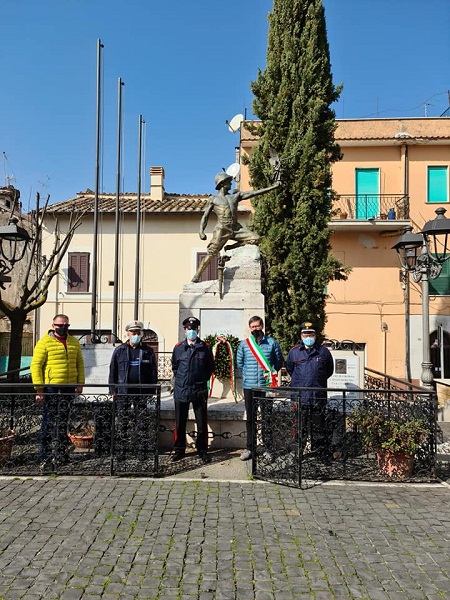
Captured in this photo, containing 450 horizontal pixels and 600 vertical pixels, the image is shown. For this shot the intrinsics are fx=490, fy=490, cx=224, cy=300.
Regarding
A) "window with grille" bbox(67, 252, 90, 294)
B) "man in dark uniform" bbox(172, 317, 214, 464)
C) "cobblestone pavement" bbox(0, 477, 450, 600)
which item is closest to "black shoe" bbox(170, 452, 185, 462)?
"man in dark uniform" bbox(172, 317, 214, 464)

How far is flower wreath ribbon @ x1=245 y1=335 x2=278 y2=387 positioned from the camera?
6320 millimetres

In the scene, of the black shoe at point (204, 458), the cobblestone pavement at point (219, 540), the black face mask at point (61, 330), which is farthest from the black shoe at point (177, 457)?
the black face mask at point (61, 330)

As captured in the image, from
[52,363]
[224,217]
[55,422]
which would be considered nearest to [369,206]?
[224,217]

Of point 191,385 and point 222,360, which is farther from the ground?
point 222,360

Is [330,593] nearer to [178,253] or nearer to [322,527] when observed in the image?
[322,527]

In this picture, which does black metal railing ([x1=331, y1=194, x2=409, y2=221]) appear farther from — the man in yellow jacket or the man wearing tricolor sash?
the man in yellow jacket

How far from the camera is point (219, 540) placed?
399 cm

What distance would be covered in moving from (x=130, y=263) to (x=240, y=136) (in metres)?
7.46

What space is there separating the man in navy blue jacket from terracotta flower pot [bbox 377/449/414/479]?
688 mm

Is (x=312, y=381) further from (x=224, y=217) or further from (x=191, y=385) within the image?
(x=224, y=217)

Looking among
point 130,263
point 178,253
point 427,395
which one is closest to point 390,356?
point 178,253

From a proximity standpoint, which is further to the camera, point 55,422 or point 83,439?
point 83,439

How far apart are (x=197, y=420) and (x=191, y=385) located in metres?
0.50

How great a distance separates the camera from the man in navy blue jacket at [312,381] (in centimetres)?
580
